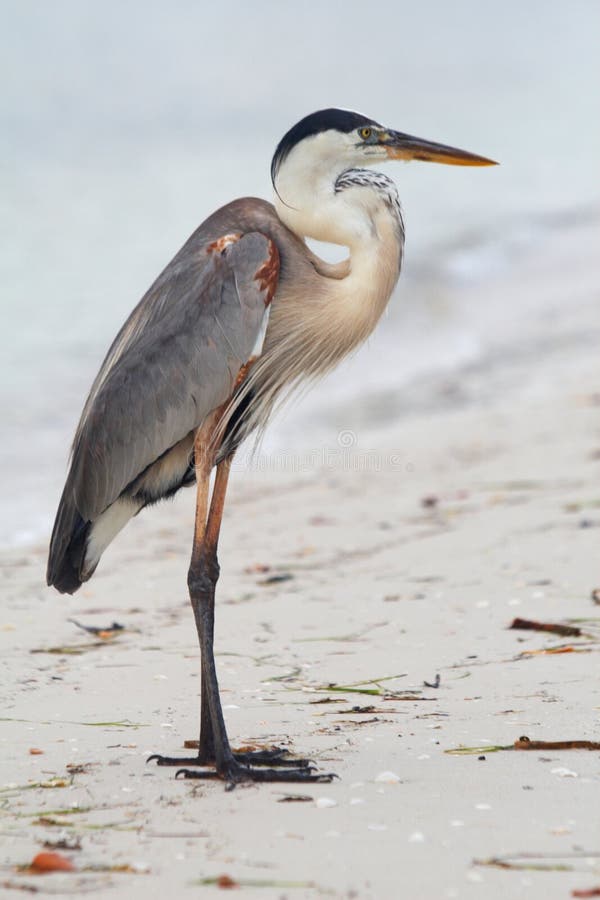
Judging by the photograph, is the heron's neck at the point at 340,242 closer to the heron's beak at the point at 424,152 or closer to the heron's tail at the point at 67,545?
the heron's beak at the point at 424,152

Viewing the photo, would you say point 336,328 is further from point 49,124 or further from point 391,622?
point 49,124

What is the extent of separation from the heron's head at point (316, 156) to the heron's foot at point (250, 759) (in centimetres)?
172

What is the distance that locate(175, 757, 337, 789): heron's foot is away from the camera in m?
3.68

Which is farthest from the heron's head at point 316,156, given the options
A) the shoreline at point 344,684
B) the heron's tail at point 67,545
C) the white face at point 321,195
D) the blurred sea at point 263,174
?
the blurred sea at point 263,174

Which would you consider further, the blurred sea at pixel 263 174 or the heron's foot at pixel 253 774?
the blurred sea at pixel 263 174

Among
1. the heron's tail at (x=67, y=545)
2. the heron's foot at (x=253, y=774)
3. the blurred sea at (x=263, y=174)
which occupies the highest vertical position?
the blurred sea at (x=263, y=174)

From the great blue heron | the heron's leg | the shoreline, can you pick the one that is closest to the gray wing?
the great blue heron

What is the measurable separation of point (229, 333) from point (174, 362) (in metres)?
0.22

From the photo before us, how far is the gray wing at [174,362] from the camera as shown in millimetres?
4281

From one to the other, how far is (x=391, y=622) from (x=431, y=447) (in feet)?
13.4

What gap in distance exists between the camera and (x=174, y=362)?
435 centimetres

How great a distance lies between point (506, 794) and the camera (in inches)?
136

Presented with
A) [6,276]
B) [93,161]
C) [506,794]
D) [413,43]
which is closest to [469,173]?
[93,161]

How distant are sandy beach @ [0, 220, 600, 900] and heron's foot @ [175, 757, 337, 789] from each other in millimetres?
51
